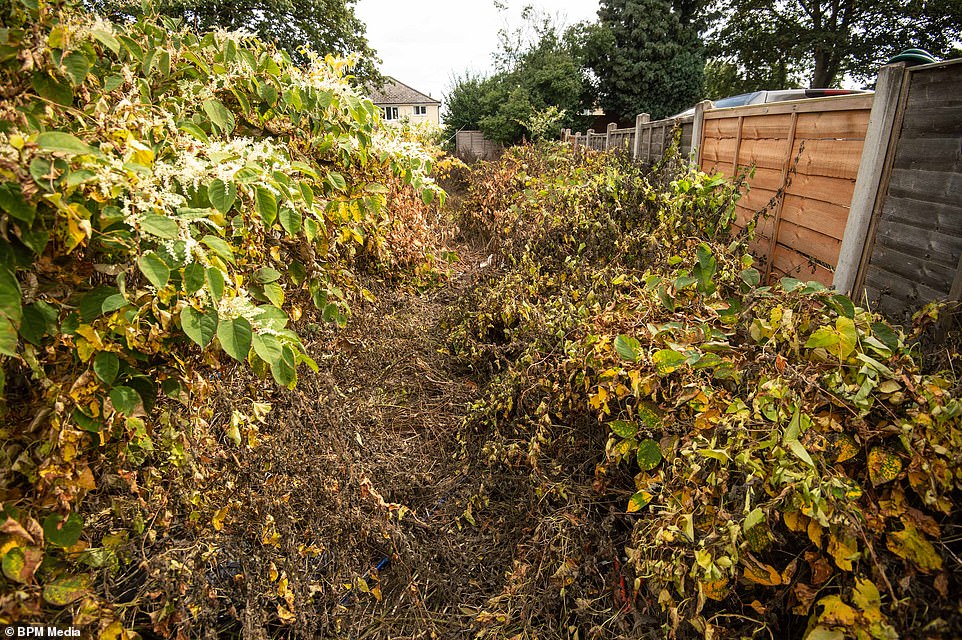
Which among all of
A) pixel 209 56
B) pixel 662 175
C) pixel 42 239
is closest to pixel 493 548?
pixel 42 239

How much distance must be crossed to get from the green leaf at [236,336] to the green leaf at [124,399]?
0.81 feet

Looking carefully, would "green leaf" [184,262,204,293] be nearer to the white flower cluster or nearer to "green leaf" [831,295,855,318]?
the white flower cluster

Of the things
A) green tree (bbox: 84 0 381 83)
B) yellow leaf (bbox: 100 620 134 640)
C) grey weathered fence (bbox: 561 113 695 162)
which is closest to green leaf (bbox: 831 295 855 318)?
yellow leaf (bbox: 100 620 134 640)

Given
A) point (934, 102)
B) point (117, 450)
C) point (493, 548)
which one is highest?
point (934, 102)

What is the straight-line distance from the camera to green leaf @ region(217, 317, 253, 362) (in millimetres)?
1196

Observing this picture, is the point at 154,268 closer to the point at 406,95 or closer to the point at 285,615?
the point at 285,615

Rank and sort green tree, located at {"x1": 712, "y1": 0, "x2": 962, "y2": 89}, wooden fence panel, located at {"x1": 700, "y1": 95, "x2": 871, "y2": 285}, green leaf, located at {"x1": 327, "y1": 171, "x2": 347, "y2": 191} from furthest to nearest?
green tree, located at {"x1": 712, "y1": 0, "x2": 962, "y2": 89}, wooden fence panel, located at {"x1": 700, "y1": 95, "x2": 871, "y2": 285}, green leaf, located at {"x1": 327, "y1": 171, "x2": 347, "y2": 191}

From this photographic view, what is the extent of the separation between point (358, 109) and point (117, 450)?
68.7 inches

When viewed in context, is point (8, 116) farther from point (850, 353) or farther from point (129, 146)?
point (850, 353)

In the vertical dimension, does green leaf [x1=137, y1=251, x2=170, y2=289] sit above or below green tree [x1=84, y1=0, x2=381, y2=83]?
below

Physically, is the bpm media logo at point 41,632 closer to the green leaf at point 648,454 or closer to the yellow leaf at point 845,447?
the green leaf at point 648,454

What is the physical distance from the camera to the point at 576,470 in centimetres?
216

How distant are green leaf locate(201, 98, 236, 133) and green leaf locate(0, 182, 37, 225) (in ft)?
3.00

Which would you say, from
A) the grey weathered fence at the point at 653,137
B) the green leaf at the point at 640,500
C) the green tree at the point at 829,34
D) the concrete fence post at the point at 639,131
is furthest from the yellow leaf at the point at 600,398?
the green tree at the point at 829,34
